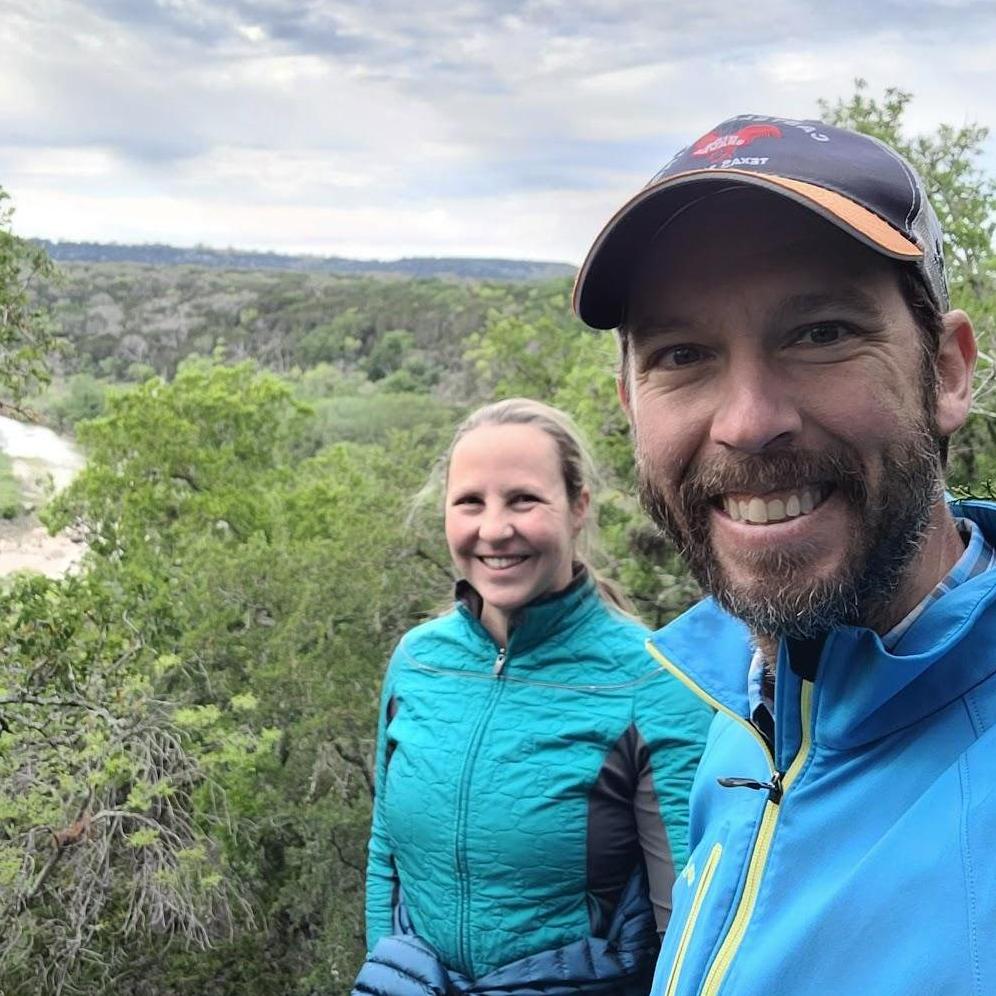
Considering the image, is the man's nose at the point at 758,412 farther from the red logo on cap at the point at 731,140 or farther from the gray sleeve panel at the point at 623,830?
the gray sleeve panel at the point at 623,830

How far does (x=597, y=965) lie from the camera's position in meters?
2.12

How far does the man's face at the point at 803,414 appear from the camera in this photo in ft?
3.83

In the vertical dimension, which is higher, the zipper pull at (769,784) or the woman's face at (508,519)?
the woman's face at (508,519)

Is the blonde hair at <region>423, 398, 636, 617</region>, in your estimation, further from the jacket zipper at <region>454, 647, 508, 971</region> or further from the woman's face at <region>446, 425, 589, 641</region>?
the jacket zipper at <region>454, 647, 508, 971</region>

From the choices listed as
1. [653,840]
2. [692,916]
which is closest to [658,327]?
[692,916]

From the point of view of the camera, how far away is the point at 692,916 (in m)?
1.41

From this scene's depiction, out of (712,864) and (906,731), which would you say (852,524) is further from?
(712,864)

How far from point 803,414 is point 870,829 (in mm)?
487

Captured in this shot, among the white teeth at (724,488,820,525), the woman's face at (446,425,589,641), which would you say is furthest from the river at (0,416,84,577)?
the white teeth at (724,488,820,525)

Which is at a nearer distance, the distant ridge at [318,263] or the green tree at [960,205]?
the green tree at [960,205]

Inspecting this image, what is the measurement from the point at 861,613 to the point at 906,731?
15 centimetres

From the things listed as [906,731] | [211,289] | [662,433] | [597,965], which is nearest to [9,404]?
[597,965]

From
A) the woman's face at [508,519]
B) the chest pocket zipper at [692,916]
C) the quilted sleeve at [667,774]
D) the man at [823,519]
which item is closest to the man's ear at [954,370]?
the man at [823,519]

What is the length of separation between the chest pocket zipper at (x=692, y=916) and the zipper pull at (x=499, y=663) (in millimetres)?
1026
